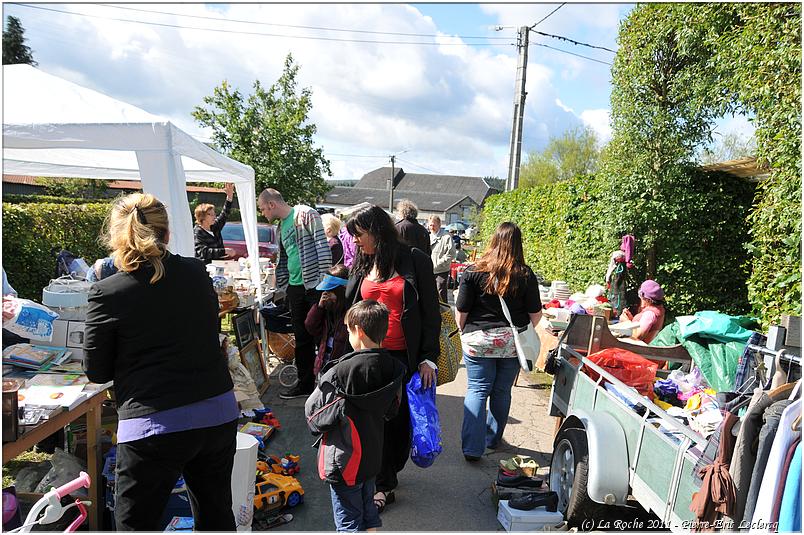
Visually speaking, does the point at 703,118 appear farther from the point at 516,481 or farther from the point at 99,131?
the point at 99,131

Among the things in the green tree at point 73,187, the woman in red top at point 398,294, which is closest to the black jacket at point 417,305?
the woman in red top at point 398,294

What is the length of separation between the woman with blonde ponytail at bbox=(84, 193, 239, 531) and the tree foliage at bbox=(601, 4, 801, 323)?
5.29 metres

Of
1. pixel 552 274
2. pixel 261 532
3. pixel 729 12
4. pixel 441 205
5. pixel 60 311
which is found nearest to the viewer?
pixel 261 532

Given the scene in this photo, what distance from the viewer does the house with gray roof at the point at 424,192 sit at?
255 ft

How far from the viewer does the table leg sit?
10.4 ft

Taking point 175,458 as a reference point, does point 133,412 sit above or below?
above

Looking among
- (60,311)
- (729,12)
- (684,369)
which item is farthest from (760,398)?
(729,12)

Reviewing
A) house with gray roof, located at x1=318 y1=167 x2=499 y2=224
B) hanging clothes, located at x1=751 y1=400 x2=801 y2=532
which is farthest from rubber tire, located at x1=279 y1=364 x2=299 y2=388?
house with gray roof, located at x1=318 y1=167 x2=499 y2=224

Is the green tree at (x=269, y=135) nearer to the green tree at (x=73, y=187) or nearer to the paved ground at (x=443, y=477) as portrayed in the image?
the green tree at (x=73, y=187)

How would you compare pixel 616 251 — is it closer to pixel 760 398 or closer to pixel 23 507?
pixel 760 398

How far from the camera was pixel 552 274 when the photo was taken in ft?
43.1

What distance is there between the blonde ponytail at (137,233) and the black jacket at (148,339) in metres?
0.04

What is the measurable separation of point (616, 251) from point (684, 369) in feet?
16.4

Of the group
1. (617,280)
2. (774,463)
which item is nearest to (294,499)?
(774,463)
